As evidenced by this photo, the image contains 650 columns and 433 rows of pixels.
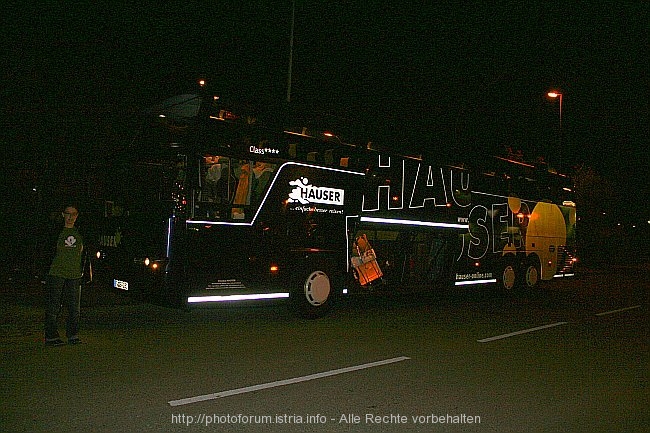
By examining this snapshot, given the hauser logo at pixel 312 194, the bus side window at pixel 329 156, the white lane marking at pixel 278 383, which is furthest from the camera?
the bus side window at pixel 329 156

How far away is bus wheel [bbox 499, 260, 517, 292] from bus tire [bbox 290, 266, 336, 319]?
22.8ft

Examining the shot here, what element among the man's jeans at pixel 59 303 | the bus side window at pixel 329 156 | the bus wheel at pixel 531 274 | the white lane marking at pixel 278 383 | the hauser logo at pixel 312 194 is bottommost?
the white lane marking at pixel 278 383

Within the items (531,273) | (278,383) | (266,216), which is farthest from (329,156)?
(531,273)

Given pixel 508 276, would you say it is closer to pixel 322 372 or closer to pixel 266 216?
pixel 266 216

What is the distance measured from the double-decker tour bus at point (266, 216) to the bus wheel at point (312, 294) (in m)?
0.02

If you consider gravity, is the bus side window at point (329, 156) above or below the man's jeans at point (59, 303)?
above

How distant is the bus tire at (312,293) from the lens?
37.4ft

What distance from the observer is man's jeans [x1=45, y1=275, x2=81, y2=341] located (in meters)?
8.59

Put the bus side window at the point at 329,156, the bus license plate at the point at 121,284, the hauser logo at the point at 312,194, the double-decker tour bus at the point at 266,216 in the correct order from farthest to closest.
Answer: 1. the bus side window at the point at 329,156
2. the hauser logo at the point at 312,194
3. the bus license plate at the point at 121,284
4. the double-decker tour bus at the point at 266,216

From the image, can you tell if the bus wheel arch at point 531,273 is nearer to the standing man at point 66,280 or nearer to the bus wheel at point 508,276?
the bus wheel at point 508,276

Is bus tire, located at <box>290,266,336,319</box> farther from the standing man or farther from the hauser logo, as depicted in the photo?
the standing man

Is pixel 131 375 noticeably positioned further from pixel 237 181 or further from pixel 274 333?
pixel 237 181

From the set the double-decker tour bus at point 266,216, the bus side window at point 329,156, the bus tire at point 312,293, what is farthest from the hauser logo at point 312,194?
the bus tire at point 312,293

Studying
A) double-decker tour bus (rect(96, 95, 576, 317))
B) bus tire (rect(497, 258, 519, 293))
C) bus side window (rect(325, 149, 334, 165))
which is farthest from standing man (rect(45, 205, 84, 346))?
bus tire (rect(497, 258, 519, 293))
